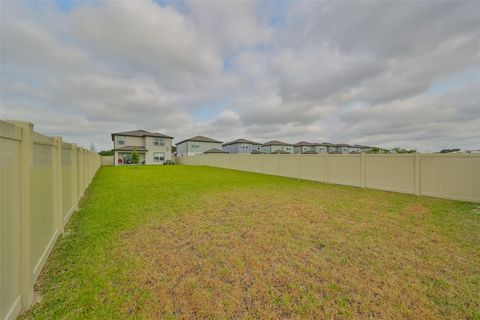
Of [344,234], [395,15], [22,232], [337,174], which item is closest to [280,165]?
[337,174]

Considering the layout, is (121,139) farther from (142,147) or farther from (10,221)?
(10,221)

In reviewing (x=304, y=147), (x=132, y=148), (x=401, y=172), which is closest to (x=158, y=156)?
(x=132, y=148)

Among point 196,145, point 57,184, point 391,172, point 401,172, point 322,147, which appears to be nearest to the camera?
point 57,184

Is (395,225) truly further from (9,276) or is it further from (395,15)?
(395,15)

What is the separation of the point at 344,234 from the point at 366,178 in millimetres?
7247

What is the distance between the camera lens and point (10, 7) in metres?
6.60

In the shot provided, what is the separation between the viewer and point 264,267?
291cm

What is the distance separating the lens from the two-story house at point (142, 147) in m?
39.0

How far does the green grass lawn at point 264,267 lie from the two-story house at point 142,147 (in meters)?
38.2

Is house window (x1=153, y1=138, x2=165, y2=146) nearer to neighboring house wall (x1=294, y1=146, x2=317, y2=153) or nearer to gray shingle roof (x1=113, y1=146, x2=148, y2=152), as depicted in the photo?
gray shingle roof (x1=113, y1=146, x2=148, y2=152)

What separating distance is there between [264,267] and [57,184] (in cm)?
414

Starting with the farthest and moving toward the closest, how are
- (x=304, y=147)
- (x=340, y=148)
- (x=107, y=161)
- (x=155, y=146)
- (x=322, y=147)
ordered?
(x=340, y=148), (x=304, y=147), (x=322, y=147), (x=155, y=146), (x=107, y=161)

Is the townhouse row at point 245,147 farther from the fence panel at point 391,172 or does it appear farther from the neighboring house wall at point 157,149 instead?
the fence panel at point 391,172

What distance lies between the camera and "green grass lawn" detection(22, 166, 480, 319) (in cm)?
211
